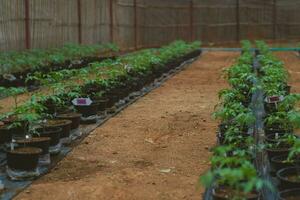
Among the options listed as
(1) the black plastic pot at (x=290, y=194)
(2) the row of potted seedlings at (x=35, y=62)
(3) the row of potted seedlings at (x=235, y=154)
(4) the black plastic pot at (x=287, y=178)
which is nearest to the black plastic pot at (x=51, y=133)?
(3) the row of potted seedlings at (x=235, y=154)

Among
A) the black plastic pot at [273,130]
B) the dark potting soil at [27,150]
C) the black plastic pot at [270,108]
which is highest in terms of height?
the black plastic pot at [270,108]

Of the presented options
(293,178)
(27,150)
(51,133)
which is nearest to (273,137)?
(293,178)

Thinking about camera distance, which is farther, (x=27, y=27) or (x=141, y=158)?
(x=27, y=27)

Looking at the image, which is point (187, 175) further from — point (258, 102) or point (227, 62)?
point (227, 62)

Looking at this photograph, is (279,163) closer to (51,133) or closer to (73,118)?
(51,133)

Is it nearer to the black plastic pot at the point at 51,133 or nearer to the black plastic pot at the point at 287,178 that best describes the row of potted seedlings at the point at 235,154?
the black plastic pot at the point at 287,178

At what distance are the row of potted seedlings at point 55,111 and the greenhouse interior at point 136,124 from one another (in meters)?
0.01

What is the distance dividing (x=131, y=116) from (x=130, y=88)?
1.74m

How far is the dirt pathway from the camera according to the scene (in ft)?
14.8

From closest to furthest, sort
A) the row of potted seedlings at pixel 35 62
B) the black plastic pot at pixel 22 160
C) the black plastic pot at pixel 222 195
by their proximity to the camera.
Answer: the black plastic pot at pixel 222 195
the black plastic pot at pixel 22 160
the row of potted seedlings at pixel 35 62

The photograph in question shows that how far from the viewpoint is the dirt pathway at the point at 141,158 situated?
4.52 metres

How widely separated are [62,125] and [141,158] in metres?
0.96

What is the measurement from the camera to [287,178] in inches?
164

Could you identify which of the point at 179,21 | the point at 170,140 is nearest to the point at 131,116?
the point at 170,140
